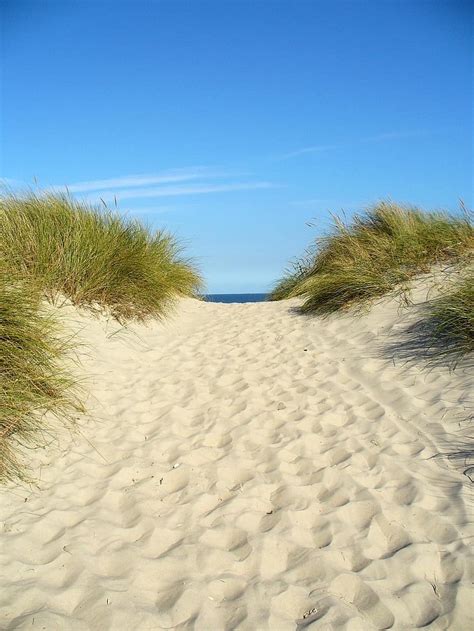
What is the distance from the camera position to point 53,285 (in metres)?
5.98

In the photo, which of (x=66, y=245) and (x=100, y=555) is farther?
(x=66, y=245)

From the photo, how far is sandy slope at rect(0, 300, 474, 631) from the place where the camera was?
7.04 ft

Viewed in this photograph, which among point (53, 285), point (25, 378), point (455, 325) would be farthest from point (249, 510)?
point (53, 285)

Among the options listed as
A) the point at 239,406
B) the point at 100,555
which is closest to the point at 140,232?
the point at 239,406

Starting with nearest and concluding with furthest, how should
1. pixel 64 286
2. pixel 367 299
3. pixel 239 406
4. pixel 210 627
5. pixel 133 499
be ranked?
pixel 210 627 < pixel 133 499 < pixel 239 406 < pixel 64 286 < pixel 367 299

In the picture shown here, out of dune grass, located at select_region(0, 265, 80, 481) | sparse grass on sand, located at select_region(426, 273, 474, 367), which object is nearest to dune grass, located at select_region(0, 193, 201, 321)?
dune grass, located at select_region(0, 265, 80, 481)

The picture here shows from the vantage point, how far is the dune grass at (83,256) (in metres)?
6.07

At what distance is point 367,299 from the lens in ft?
22.7

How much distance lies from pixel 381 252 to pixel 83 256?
4.45m

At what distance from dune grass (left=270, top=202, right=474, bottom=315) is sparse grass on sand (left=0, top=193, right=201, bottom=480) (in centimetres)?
260

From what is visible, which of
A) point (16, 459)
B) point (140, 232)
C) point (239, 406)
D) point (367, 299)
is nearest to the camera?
point (16, 459)

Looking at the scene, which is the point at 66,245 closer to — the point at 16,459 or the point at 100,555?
the point at 16,459

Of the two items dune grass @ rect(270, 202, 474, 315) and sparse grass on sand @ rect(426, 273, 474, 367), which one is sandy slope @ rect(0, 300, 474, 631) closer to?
sparse grass on sand @ rect(426, 273, 474, 367)

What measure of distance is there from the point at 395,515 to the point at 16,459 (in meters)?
2.29
